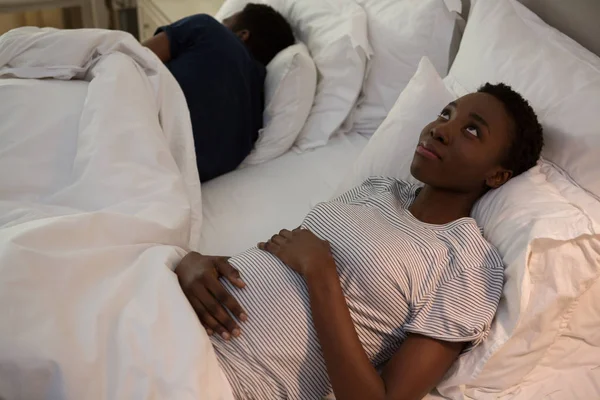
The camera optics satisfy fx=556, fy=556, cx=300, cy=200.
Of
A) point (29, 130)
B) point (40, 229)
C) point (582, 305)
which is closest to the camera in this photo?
point (40, 229)

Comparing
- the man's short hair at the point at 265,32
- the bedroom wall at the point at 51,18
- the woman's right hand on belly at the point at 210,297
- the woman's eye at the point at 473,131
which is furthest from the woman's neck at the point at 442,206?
the bedroom wall at the point at 51,18

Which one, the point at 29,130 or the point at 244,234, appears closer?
the point at 29,130

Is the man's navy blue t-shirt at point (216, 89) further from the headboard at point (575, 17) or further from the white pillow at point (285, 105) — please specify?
the headboard at point (575, 17)

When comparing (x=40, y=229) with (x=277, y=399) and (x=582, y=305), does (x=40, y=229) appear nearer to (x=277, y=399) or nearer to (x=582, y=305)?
(x=277, y=399)

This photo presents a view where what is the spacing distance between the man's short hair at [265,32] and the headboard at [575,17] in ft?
2.42

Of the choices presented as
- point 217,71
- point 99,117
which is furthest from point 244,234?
point 217,71

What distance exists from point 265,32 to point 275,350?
116cm

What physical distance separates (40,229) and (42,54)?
645 millimetres

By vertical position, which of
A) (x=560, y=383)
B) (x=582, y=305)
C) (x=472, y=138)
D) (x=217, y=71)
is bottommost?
(x=560, y=383)

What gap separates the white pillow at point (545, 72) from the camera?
107cm

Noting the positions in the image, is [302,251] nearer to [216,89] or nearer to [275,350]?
[275,350]

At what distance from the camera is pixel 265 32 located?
5.76 feet

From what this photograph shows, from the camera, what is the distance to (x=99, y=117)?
114 centimetres

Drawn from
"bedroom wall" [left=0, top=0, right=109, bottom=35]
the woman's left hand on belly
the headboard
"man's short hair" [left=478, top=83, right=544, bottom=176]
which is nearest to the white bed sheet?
the woman's left hand on belly
